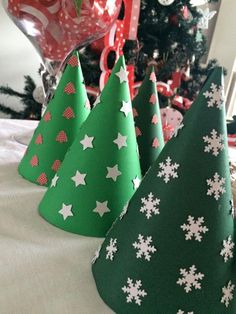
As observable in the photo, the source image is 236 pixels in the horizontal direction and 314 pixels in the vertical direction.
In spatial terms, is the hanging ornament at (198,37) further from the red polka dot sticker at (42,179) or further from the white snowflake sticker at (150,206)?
the white snowflake sticker at (150,206)

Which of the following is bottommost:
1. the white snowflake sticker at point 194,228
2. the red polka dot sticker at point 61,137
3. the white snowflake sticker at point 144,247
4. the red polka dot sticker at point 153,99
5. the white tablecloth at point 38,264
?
the white tablecloth at point 38,264

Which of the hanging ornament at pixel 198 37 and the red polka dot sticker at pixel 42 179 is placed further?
the hanging ornament at pixel 198 37

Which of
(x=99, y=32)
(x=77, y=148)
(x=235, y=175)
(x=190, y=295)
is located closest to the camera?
(x=190, y=295)

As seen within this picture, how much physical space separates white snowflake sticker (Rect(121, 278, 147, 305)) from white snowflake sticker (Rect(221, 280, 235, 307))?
0.06 m

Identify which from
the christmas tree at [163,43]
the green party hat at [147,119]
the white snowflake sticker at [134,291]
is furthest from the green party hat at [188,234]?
the christmas tree at [163,43]

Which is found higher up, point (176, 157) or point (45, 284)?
point (176, 157)

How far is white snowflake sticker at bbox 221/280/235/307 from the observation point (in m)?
0.23

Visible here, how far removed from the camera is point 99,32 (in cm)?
58

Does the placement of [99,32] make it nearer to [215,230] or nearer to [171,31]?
[215,230]

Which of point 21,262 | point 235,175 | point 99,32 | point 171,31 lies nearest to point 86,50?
point 171,31

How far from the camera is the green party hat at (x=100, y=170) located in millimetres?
321

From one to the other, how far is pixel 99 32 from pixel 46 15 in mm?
103

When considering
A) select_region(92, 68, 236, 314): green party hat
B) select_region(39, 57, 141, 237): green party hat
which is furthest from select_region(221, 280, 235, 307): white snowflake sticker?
select_region(39, 57, 141, 237): green party hat

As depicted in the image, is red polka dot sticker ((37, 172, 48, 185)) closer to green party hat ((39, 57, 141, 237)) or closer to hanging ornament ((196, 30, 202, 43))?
A: green party hat ((39, 57, 141, 237))
